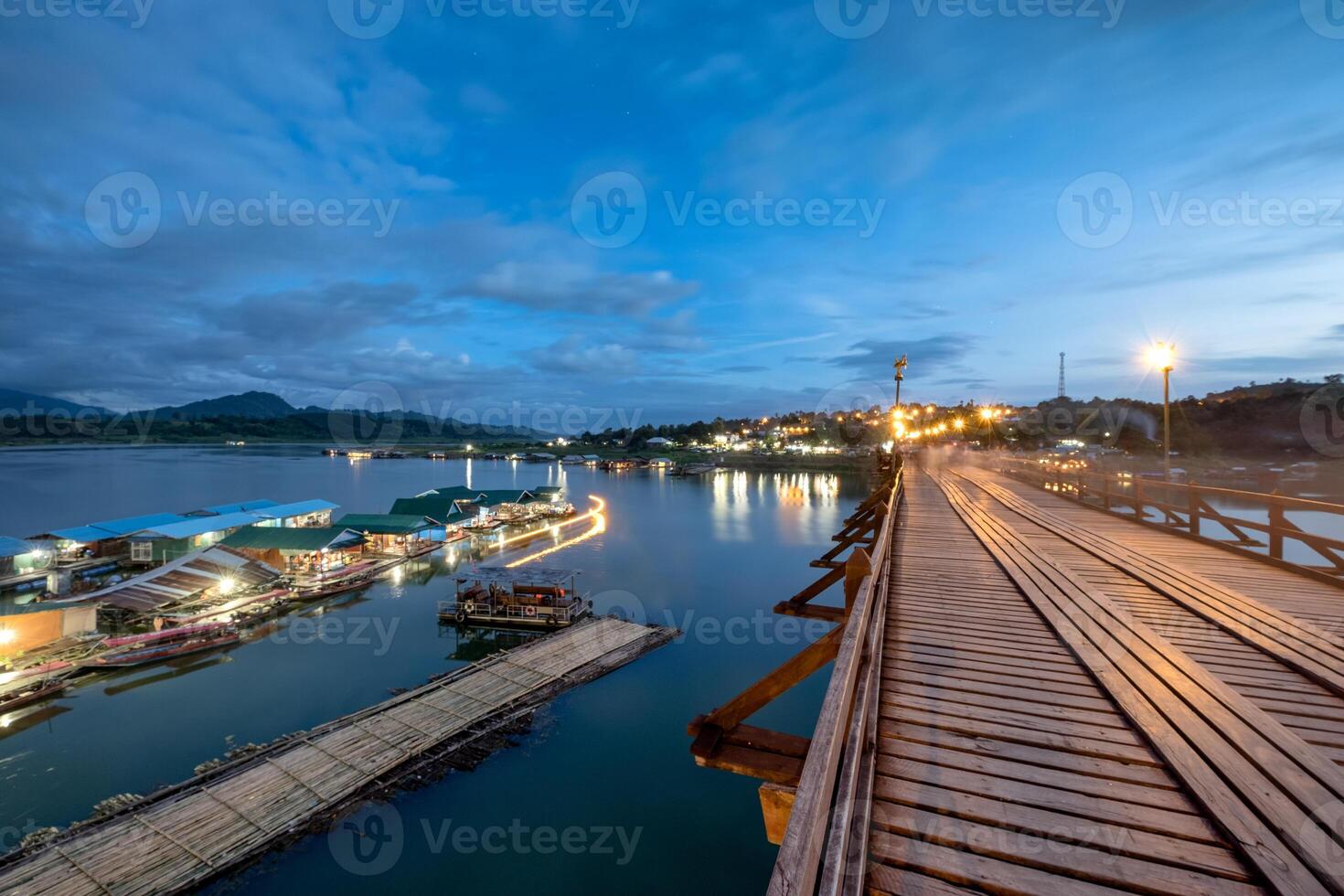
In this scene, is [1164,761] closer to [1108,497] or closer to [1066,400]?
[1108,497]

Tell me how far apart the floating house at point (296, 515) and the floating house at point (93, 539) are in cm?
491

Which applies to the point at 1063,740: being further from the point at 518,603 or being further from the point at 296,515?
the point at 296,515

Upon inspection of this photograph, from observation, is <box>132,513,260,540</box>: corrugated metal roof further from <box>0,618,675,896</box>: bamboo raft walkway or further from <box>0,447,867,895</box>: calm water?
<box>0,618,675,896</box>: bamboo raft walkway

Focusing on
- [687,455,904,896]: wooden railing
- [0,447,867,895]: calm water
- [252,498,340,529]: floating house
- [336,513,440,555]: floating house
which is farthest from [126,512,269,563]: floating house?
[687,455,904,896]: wooden railing

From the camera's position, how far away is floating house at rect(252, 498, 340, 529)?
39.2 m

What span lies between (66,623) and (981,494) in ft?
110

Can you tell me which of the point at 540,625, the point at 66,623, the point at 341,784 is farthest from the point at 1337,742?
the point at 66,623

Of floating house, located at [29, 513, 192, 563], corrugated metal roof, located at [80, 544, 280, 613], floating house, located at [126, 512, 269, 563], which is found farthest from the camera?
floating house, located at [29, 513, 192, 563]

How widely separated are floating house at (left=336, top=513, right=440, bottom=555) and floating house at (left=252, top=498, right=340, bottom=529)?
6.02 metres

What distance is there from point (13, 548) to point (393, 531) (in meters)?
18.9

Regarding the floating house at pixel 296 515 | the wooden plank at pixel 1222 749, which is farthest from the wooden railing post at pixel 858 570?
the floating house at pixel 296 515

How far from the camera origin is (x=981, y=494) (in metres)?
17.4
